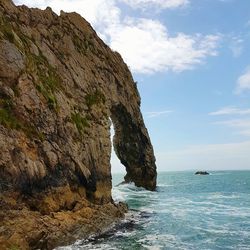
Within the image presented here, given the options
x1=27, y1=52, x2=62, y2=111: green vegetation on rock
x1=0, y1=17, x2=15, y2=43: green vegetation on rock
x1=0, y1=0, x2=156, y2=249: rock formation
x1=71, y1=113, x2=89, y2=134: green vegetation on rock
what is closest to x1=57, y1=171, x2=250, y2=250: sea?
x1=0, y1=0, x2=156, y2=249: rock formation

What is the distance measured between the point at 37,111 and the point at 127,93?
31.7m

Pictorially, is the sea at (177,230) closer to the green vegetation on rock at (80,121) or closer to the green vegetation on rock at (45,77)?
the green vegetation on rock at (80,121)

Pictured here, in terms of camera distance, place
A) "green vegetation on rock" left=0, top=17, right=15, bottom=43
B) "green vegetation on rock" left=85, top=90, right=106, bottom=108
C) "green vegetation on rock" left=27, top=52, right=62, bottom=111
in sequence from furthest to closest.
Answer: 1. "green vegetation on rock" left=85, top=90, right=106, bottom=108
2. "green vegetation on rock" left=27, top=52, right=62, bottom=111
3. "green vegetation on rock" left=0, top=17, right=15, bottom=43

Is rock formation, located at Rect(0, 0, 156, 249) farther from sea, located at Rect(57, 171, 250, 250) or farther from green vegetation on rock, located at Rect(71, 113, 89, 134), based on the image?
sea, located at Rect(57, 171, 250, 250)

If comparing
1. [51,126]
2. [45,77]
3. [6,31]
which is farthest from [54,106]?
[6,31]

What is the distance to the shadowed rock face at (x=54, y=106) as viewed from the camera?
31.2m

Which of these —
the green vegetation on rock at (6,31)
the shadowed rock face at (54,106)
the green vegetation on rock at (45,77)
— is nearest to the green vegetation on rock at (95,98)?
the shadowed rock face at (54,106)

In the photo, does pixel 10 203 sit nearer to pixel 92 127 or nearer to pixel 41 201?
pixel 41 201

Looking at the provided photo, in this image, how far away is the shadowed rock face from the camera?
31.2 metres

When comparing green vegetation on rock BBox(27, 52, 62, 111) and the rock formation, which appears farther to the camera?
green vegetation on rock BBox(27, 52, 62, 111)

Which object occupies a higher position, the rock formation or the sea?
the rock formation

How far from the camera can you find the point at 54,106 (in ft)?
124

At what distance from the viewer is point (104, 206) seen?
132 feet

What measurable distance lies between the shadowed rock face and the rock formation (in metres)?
0.09
